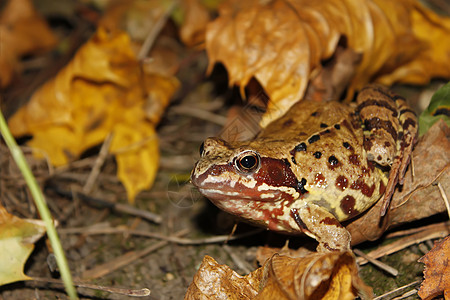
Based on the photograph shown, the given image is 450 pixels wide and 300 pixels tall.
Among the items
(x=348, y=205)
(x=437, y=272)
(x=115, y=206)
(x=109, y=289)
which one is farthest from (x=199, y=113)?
(x=437, y=272)

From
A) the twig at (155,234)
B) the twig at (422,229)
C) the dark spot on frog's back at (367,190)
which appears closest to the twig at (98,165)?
the twig at (155,234)

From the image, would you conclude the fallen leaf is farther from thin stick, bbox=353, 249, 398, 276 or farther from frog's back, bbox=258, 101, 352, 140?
thin stick, bbox=353, 249, 398, 276

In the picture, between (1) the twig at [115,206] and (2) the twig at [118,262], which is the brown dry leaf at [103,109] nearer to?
(1) the twig at [115,206]

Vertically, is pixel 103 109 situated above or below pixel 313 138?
below

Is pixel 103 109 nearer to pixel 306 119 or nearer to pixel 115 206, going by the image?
pixel 115 206

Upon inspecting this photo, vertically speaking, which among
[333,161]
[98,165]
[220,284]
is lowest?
[98,165]
